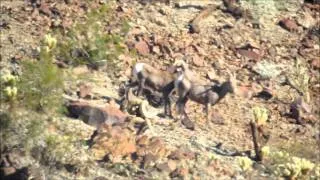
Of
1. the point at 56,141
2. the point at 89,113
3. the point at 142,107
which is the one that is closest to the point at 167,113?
the point at 142,107

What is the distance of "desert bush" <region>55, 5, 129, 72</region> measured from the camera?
34.6ft

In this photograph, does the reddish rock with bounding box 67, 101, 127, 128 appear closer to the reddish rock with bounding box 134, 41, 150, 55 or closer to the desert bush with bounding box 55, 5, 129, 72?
the desert bush with bounding box 55, 5, 129, 72

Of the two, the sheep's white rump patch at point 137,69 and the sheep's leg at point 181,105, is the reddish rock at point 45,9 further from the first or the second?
the sheep's leg at point 181,105

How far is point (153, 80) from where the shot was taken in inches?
390

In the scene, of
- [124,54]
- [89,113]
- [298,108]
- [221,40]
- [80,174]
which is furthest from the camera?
[221,40]

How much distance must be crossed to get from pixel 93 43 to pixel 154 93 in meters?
1.39

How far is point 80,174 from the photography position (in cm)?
834

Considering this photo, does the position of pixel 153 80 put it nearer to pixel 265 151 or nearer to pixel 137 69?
pixel 137 69

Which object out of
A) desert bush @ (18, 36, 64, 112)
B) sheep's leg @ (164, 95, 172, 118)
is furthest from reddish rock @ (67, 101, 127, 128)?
sheep's leg @ (164, 95, 172, 118)

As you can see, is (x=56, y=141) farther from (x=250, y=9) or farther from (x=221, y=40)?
(x=250, y=9)

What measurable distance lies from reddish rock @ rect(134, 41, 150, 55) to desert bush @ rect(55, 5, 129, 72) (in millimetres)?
227

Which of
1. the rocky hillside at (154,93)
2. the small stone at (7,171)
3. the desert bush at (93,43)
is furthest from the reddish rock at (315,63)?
the small stone at (7,171)

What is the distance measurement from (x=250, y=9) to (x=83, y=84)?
3485 millimetres

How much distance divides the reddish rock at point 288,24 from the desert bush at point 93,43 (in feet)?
8.05
